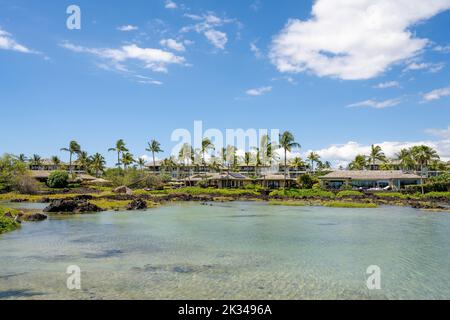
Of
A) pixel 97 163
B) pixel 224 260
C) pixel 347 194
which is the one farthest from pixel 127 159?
pixel 224 260

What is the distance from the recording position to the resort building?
8662 centimetres

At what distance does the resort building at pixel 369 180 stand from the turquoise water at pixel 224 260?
57.9 metres

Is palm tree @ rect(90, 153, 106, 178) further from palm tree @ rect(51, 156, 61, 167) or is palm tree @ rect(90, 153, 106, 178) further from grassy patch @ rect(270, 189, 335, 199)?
grassy patch @ rect(270, 189, 335, 199)

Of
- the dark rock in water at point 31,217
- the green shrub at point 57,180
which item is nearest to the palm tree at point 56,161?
the green shrub at point 57,180

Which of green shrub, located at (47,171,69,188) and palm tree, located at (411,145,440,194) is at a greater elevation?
palm tree, located at (411,145,440,194)

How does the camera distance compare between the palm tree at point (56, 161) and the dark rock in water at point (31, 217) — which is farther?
the palm tree at point (56, 161)

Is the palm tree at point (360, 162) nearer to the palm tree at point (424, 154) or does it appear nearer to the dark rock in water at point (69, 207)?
the palm tree at point (424, 154)

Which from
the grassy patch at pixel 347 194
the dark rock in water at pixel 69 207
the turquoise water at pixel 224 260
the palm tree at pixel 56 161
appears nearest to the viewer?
the turquoise water at pixel 224 260

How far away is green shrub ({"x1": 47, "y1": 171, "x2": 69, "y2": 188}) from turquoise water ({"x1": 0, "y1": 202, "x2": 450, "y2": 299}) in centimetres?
5815

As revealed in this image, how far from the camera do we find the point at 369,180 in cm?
9031

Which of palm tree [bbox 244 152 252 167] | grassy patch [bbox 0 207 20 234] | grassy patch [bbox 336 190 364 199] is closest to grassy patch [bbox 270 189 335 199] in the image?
grassy patch [bbox 336 190 364 199]

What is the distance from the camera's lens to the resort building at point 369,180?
86.6 meters

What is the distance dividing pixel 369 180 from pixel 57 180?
7404cm

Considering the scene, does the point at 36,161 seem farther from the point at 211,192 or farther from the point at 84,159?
the point at 211,192
